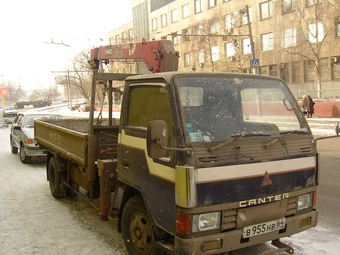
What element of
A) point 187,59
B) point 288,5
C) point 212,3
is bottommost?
point 187,59

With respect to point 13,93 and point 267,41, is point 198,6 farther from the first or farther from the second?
point 13,93

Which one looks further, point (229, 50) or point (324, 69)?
point (229, 50)

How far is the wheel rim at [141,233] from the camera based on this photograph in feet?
12.6

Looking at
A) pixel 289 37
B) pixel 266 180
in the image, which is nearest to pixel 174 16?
pixel 289 37

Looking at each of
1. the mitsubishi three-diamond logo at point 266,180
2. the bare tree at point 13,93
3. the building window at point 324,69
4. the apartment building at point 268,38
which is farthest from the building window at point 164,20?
the bare tree at point 13,93

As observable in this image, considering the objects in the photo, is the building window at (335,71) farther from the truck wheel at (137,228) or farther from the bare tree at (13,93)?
the bare tree at (13,93)

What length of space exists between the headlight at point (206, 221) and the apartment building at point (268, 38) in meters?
19.3

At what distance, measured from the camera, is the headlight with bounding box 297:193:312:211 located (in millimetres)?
3799

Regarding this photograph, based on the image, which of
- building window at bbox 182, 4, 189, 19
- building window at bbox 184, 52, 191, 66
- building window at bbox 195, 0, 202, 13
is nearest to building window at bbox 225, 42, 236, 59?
building window at bbox 184, 52, 191, 66

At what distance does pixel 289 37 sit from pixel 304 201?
3252 centimetres

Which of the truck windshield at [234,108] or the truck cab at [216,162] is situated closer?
the truck cab at [216,162]

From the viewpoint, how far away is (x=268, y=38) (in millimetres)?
36938

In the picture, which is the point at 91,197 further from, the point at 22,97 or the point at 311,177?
the point at 22,97

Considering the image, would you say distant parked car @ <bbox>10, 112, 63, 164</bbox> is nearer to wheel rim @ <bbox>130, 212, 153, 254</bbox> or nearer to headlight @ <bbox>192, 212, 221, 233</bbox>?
wheel rim @ <bbox>130, 212, 153, 254</bbox>
